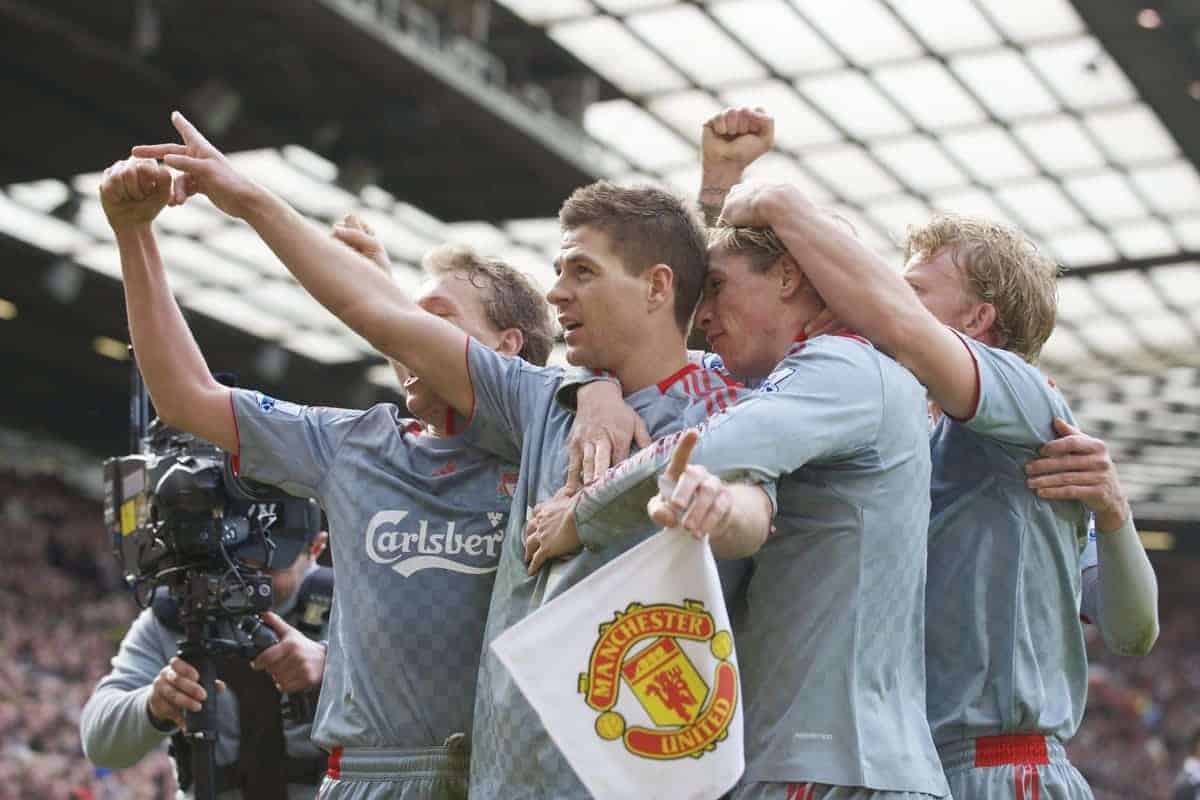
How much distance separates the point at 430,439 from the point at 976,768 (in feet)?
4.01

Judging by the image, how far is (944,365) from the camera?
8.89ft

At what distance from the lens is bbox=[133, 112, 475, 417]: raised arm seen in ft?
9.57

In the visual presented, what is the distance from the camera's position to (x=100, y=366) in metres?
21.9

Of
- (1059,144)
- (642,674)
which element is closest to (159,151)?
(642,674)

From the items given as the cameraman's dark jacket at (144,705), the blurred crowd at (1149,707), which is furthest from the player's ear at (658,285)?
the blurred crowd at (1149,707)

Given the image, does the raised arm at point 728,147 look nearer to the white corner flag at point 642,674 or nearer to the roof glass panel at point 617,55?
the white corner flag at point 642,674

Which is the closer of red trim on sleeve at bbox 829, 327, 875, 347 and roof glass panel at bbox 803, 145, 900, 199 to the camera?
red trim on sleeve at bbox 829, 327, 875, 347

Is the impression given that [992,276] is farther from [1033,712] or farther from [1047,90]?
[1047,90]

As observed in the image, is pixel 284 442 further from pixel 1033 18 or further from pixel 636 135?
pixel 636 135

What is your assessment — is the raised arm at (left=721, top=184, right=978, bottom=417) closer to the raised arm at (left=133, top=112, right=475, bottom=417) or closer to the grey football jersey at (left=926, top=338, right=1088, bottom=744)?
the grey football jersey at (left=926, top=338, right=1088, bottom=744)

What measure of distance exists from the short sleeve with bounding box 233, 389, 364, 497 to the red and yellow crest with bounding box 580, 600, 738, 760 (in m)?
1.16

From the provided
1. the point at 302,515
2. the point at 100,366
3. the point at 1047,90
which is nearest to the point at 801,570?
the point at 302,515

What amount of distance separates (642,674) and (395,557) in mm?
995

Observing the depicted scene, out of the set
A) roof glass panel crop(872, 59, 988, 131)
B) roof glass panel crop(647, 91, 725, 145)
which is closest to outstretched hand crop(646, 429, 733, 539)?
roof glass panel crop(872, 59, 988, 131)
